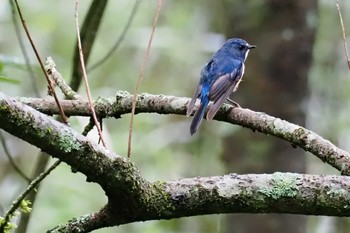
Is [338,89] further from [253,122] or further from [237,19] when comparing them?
[253,122]

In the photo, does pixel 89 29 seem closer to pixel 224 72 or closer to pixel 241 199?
pixel 224 72

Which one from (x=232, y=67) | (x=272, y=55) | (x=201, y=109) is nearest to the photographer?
(x=201, y=109)

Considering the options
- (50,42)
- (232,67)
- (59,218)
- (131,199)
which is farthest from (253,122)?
(50,42)

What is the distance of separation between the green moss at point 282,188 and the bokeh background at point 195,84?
4.97 feet

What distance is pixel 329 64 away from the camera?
6609 millimetres

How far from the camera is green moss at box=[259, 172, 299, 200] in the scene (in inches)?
68.4

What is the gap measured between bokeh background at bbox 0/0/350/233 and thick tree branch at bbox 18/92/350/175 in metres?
0.47

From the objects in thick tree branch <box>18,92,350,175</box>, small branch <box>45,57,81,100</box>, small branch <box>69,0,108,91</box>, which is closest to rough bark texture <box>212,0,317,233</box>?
small branch <box>69,0,108,91</box>

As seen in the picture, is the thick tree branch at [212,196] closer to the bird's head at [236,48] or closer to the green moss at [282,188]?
the green moss at [282,188]

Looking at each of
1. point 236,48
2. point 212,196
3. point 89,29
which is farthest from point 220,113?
point 236,48

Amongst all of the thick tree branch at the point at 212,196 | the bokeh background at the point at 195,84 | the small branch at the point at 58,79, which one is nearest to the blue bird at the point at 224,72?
the bokeh background at the point at 195,84

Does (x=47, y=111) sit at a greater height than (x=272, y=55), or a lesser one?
lesser

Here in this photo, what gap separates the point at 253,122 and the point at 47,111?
760 mm

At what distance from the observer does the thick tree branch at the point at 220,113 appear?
7.65ft
